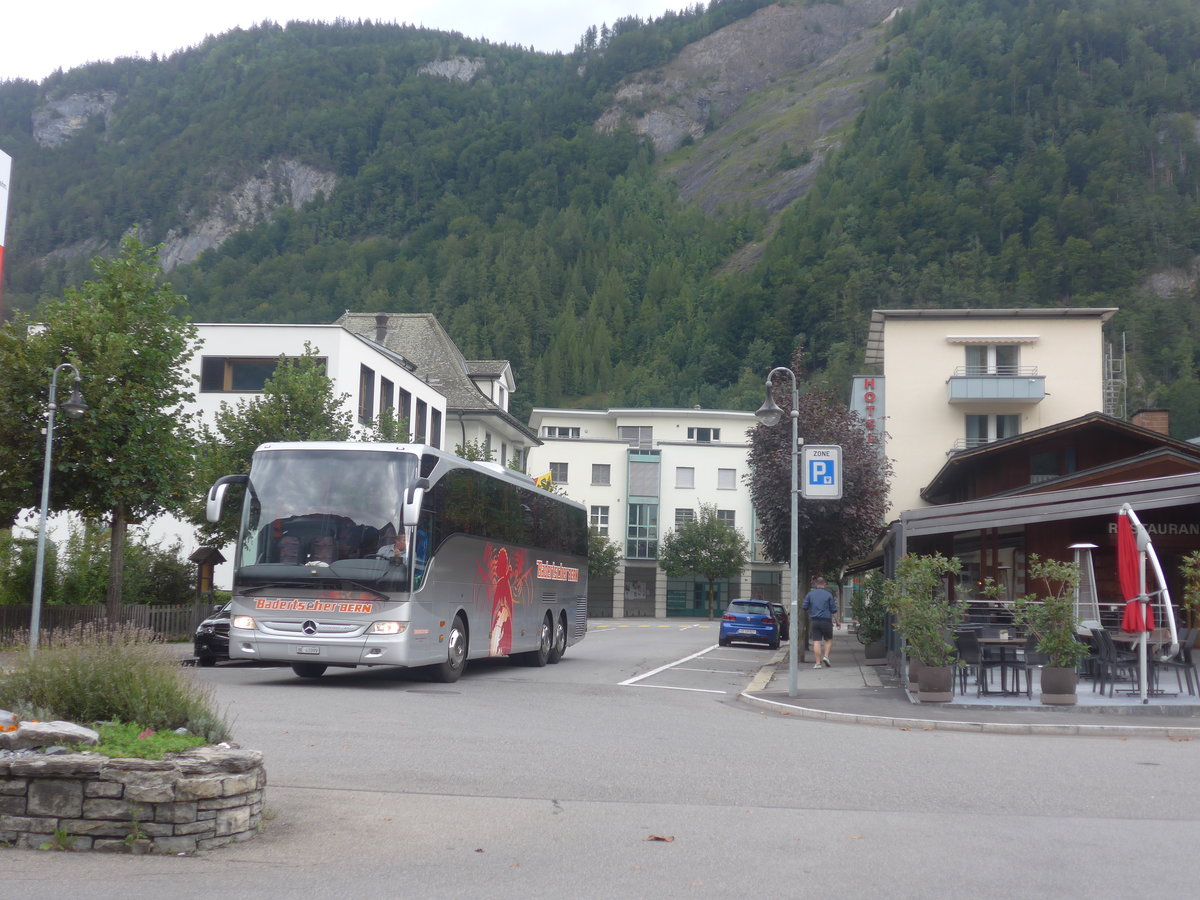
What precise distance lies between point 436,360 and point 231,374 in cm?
1921

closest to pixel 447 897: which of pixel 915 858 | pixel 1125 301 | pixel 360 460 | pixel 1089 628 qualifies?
pixel 915 858

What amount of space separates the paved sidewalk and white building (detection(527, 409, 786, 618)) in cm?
6177

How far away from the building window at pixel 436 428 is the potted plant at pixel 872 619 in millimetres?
28262

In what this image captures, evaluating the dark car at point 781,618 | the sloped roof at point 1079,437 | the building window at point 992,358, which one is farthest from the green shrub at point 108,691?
the building window at point 992,358

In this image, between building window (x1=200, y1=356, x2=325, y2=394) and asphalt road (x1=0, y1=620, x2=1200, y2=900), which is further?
building window (x1=200, y1=356, x2=325, y2=394)

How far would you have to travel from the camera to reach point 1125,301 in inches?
4594

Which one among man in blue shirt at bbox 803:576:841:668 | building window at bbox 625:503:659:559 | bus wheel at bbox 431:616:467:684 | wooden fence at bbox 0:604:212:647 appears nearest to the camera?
bus wheel at bbox 431:616:467:684

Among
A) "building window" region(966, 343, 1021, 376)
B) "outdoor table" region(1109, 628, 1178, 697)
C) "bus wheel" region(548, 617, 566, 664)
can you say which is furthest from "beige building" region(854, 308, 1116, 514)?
"outdoor table" region(1109, 628, 1178, 697)

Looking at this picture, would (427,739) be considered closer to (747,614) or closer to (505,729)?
(505,729)

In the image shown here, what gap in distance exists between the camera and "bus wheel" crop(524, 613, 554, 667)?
24047 millimetres

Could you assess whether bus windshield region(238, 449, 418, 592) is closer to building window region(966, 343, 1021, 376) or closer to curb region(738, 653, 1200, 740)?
curb region(738, 653, 1200, 740)

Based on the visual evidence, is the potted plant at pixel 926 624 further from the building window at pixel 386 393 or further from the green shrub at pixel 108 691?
the building window at pixel 386 393

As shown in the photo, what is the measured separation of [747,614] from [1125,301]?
307 feet

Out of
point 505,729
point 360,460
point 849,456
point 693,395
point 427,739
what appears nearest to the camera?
point 427,739
